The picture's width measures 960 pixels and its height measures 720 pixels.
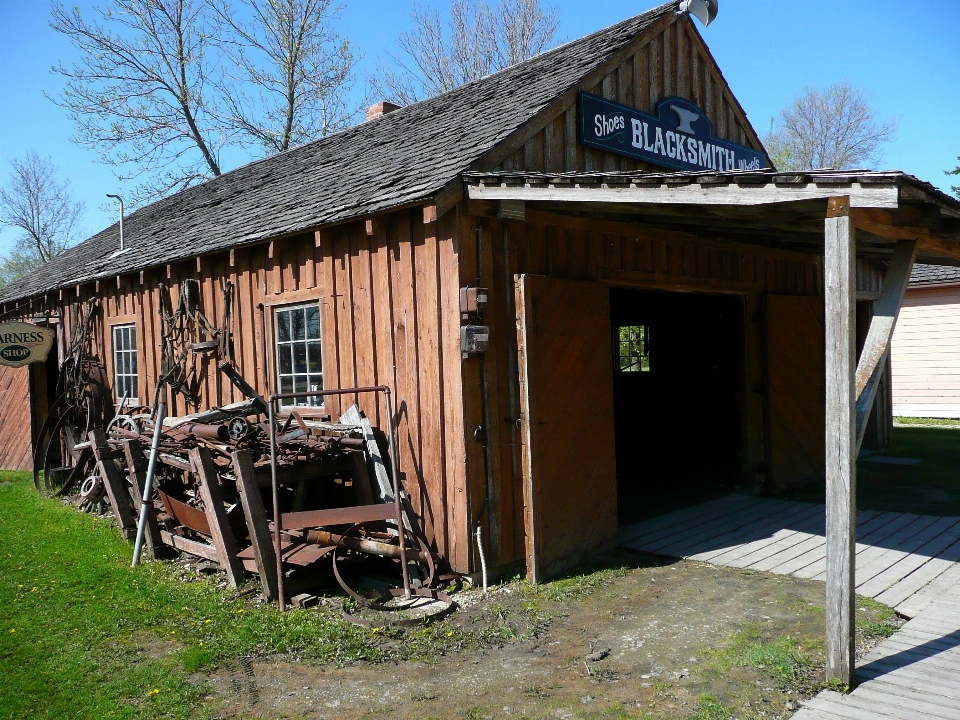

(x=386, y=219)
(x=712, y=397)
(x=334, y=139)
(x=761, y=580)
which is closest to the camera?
(x=761, y=580)

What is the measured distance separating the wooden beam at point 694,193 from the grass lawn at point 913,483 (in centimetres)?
477

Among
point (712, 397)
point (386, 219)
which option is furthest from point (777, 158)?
point (386, 219)

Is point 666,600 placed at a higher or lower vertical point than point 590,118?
lower

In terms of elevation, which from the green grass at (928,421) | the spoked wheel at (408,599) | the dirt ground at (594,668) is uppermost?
the spoked wheel at (408,599)

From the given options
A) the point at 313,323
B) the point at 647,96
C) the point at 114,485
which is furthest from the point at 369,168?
the point at 114,485

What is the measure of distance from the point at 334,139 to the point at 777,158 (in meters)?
23.1

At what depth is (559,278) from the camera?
6.20m

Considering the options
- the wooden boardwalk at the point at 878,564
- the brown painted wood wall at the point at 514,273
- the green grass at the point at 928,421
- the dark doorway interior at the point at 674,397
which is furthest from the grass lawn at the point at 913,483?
the green grass at the point at 928,421

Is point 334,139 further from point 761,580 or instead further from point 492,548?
point 761,580

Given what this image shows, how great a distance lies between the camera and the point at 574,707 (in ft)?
12.5

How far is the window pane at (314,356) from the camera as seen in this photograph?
287 inches

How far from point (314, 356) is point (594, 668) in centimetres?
416

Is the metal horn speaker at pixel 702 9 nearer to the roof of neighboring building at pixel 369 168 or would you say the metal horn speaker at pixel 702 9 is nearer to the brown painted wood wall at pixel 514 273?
the roof of neighboring building at pixel 369 168

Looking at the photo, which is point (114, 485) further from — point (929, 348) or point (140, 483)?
point (929, 348)
